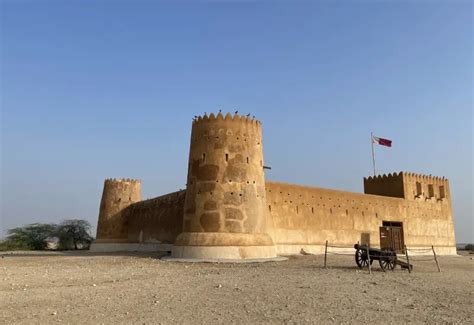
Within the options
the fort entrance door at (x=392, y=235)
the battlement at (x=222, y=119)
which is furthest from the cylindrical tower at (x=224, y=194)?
the fort entrance door at (x=392, y=235)

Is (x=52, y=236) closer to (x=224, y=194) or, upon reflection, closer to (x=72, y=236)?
(x=72, y=236)

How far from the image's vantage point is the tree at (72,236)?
40.7m

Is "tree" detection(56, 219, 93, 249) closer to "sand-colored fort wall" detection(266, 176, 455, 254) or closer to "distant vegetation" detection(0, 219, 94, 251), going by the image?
"distant vegetation" detection(0, 219, 94, 251)

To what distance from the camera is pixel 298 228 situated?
22.1 m

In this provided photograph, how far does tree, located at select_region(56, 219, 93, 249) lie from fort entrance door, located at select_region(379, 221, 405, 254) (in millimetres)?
27969

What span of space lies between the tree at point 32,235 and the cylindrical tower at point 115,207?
11.8 meters

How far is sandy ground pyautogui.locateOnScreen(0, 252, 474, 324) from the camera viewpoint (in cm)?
613

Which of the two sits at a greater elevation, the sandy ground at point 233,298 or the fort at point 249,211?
the fort at point 249,211

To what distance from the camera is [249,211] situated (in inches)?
689

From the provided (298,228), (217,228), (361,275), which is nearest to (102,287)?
Answer: (361,275)

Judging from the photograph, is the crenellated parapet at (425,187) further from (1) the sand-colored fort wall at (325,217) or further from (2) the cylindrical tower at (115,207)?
(2) the cylindrical tower at (115,207)

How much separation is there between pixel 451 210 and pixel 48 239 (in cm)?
3568

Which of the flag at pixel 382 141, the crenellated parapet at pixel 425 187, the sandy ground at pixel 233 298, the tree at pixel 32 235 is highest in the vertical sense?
the flag at pixel 382 141

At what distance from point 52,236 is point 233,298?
38041mm
